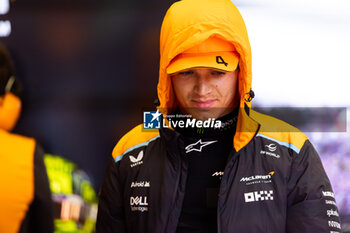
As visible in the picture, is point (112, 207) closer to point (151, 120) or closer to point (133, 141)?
point (133, 141)

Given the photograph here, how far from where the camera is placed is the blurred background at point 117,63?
2201mm

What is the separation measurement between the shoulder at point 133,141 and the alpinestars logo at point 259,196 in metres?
0.49

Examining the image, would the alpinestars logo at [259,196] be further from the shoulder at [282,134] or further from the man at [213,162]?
the shoulder at [282,134]

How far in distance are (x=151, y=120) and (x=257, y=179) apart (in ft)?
2.17

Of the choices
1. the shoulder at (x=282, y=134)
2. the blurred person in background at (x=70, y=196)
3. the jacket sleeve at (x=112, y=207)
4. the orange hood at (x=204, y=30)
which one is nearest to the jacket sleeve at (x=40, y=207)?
the blurred person in background at (x=70, y=196)

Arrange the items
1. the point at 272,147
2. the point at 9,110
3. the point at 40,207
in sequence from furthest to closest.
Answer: the point at 9,110 < the point at 40,207 < the point at 272,147

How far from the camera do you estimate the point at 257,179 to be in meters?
1.57

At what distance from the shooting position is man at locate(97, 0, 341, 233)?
5.02 feet

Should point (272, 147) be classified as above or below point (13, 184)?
above

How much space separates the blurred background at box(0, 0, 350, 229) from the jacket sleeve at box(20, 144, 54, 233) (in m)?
0.22

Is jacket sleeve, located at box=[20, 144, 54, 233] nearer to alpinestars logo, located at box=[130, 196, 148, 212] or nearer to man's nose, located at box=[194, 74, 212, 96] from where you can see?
alpinestars logo, located at box=[130, 196, 148, 212]

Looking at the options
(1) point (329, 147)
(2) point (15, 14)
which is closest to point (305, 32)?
(1) point (329, 147)

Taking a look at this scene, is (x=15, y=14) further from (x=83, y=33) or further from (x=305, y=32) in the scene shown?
(x=305, y=32)

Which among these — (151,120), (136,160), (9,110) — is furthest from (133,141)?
(9,110)
